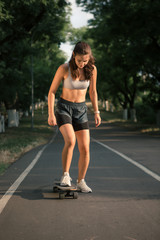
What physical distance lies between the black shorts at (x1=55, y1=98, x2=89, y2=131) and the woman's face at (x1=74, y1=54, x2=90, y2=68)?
579 millimetres

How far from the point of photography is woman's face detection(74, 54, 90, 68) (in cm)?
529

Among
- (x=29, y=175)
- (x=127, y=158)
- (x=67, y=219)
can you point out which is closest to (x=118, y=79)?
(x=127, y=158)

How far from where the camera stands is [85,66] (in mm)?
5543

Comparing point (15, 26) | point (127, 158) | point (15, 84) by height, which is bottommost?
point (127, 158)

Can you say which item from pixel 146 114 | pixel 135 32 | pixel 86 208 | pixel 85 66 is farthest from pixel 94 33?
pixel 86 208

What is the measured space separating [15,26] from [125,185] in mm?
16451

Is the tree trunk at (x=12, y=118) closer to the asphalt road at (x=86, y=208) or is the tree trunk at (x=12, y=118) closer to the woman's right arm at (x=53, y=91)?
the asphalt road at (x=86, y=208)

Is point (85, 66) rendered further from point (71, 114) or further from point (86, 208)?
point (86, 208)

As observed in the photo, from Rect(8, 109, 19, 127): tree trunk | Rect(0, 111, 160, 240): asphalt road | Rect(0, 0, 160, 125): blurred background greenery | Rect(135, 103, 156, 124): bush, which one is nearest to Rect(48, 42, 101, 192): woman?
Rect(0, 111, 160, 240): asphalt road

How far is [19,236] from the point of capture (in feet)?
13.2

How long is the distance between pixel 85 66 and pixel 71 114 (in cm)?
71

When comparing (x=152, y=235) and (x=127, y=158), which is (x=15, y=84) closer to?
(x=127, y=158)

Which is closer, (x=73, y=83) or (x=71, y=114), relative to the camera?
(x=73, y=83)

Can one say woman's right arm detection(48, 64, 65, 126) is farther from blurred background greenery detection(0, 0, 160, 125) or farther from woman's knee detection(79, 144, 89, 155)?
blurred background greenery detection(0, 0, 160, 125)
